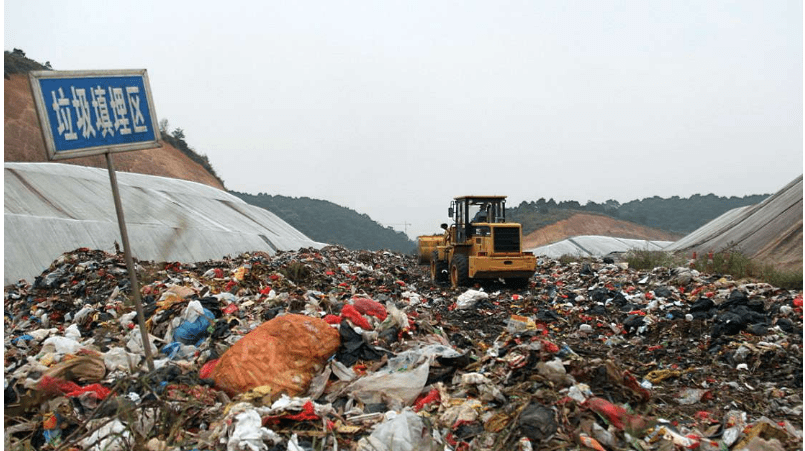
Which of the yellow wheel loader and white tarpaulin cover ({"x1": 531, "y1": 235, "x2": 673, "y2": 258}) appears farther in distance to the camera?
white tarpaulin cover ({"x1": 531, "y1": 235, "x2": 673, "y2": 258})

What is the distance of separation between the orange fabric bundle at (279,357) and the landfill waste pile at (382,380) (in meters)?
0.01

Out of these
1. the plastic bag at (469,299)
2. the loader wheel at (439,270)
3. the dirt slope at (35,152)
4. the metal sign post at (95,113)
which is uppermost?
the dirt slope at (35,152)

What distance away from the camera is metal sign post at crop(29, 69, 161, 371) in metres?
3.33

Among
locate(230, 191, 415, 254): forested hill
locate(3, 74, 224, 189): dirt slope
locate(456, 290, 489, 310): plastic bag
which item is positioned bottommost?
locate(230, 191, 415, 254): forested hill

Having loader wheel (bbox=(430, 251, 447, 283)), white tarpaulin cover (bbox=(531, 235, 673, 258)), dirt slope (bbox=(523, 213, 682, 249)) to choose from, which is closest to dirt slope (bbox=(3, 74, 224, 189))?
loader wheel (bbox=(430, 251, 447, 283))

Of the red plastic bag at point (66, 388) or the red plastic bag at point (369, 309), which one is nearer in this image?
the red plastic bag at point (66, 388)

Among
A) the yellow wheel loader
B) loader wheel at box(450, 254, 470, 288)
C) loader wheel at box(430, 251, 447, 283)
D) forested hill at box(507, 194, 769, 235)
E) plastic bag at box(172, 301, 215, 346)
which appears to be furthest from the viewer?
forested hill at box(507, 194, 769, 235)

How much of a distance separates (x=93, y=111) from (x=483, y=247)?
8.83 meters

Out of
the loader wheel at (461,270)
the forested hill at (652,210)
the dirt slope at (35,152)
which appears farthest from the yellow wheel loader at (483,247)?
the forested hill at (652,210)

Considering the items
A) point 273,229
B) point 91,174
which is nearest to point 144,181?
point 91,174

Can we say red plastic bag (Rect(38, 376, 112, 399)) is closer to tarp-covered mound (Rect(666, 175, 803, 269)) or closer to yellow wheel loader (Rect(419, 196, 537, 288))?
yellow wheel loader (Rect(419, 196, 537, 288))

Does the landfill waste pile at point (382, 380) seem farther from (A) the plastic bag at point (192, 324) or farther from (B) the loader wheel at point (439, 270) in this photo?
(B) the loader wheel at point (439, 270)

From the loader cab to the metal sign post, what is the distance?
8623 millimetres

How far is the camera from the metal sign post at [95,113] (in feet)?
10.9
